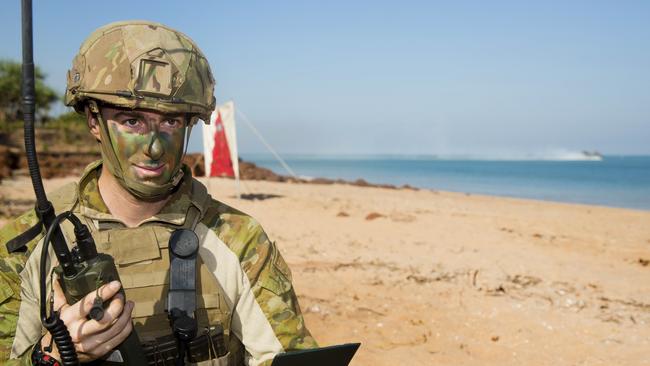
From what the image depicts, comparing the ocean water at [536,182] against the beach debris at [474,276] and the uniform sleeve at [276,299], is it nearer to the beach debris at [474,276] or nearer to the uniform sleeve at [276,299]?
the beach debris at [474,276]

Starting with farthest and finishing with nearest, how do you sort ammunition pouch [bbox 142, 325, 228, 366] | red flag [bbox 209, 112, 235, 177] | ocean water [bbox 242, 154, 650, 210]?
ocean water [bbox 242, 154, 650, 210] < red flag [bbox 209, 112, 235, 177] < ammunition pouch [bbox 142, 325, 228, 366]

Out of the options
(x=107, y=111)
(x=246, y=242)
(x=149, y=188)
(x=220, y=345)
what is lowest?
(x=220, y=345)

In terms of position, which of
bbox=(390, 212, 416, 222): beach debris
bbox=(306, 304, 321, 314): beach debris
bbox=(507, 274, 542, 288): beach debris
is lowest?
bbox=(306, 304, 321, 314): beach debris

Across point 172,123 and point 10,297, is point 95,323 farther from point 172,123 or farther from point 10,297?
point 172,123

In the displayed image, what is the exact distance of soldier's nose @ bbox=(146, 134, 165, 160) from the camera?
2223 millimetres

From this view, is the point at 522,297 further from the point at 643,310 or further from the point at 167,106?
the point at 167,106

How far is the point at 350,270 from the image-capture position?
26.5 feet

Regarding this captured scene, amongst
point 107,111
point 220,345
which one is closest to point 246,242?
point 220,345

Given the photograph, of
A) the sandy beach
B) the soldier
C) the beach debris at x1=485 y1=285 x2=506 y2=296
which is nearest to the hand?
the soldier

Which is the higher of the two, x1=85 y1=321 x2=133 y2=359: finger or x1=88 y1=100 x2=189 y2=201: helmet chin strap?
x1=88 y1=100 x2=189 y2=201: helmet chin strap

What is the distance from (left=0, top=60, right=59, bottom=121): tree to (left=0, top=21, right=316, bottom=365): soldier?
124 feet

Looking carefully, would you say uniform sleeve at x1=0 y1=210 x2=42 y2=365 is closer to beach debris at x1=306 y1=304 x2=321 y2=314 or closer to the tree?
beach debris at x1=306 y1=304 x2=321 y2=314

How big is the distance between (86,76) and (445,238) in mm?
9195

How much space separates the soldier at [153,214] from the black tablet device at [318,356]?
0.22 metres
